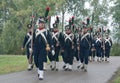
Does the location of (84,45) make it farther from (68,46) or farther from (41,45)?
(41,45)

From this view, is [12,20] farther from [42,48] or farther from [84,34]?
[42,48]

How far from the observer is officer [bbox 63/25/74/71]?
21172 millimetres

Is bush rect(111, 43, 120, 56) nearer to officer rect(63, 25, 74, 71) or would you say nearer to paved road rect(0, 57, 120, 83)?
officer rect(63, 25, 74, 71)

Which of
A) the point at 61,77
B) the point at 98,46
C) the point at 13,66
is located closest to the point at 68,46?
the point at 61,77

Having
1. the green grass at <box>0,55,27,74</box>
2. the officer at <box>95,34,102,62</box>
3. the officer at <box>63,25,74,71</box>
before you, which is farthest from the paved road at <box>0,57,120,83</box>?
the officer at <box>95,34,102,62</box>

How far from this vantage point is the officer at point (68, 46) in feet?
69.5

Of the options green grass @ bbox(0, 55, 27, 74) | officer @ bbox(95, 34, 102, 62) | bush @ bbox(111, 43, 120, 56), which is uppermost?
officer @ bbox(95, 34, 102, 62)

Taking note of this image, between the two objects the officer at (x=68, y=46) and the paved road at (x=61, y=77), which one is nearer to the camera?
the paved road at (x=61, y=77)

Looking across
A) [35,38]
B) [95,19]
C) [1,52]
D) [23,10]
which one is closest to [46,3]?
[23,10]

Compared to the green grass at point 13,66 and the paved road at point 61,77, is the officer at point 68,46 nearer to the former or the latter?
the paved road at point 61,77

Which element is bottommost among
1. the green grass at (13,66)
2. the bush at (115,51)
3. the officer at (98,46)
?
the bush at (115,51)

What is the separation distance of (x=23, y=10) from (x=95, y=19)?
62.3ft

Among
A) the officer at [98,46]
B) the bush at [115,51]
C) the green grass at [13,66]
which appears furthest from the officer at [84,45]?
the bush at [115,51]

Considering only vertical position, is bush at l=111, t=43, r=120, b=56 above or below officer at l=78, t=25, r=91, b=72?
below
